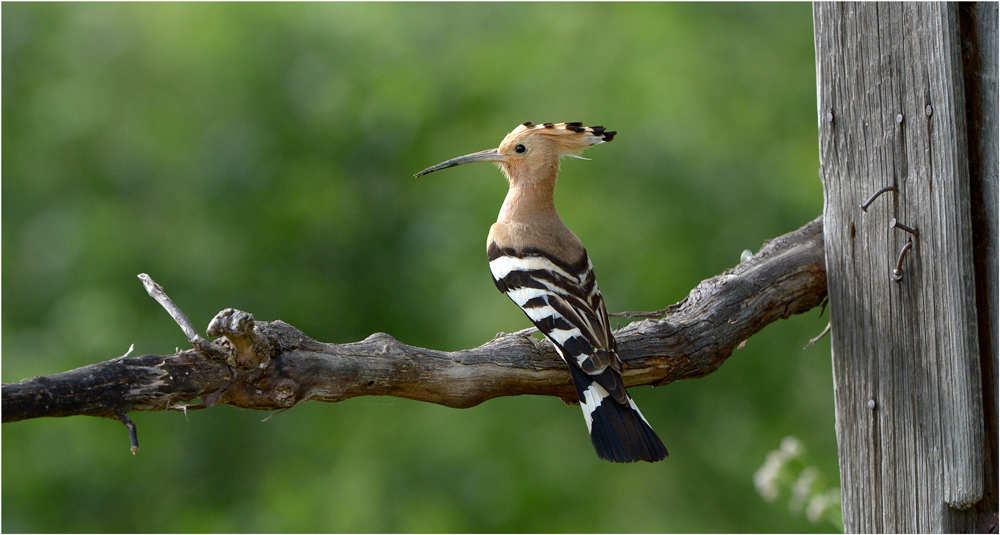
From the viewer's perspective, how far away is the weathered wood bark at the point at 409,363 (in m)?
1.43

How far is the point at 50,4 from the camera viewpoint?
8.44 m

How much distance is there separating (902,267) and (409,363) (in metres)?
1.35

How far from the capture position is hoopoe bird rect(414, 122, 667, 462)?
2.22 m

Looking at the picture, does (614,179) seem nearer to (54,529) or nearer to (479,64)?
(479,64)

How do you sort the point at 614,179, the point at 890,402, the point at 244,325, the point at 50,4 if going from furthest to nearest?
the point at 50,4 < the point at 614,179 < the point at 890,402 < the point at 244,325

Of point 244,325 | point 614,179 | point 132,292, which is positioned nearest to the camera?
point 244,325

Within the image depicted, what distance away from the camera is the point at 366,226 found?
8828mm


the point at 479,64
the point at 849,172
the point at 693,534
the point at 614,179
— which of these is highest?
the point at 479,64

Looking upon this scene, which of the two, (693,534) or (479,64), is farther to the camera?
(479,64)

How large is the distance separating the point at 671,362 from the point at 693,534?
600cm

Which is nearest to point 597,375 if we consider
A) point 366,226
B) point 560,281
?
point 560,281

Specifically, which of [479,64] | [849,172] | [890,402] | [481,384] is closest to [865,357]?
[890,402]

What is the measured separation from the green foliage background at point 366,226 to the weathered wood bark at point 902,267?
3842mm

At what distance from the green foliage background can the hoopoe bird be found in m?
3.04
